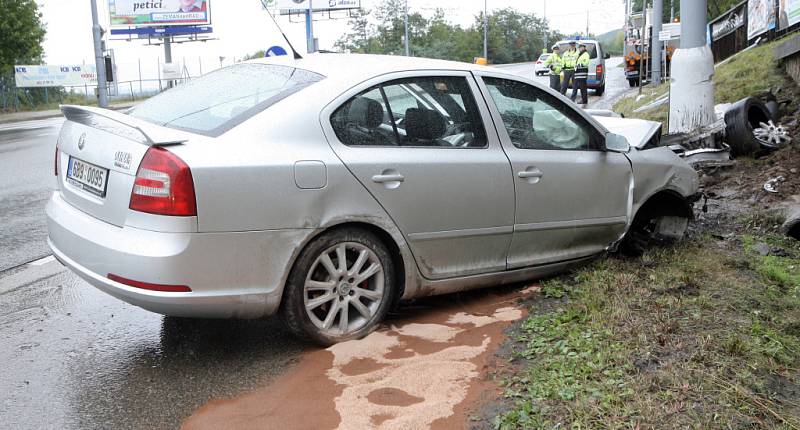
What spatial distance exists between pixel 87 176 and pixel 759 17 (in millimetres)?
Result: 19038

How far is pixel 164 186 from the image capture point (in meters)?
3.58

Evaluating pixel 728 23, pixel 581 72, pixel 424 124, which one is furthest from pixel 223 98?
pixel 728 23

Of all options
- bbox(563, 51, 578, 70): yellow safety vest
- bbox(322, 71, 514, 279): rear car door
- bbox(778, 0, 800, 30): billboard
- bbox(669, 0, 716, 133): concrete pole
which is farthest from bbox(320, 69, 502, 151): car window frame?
bbox(563, 51, 578, 70): yellow safety vest

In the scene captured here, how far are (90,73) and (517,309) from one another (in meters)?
48.0

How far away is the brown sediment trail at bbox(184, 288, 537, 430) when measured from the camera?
10.8 feet

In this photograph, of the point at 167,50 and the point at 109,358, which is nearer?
the point at 109,358

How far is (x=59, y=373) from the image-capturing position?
3883 millimetres

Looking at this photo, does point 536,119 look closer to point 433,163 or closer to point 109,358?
point 433,163

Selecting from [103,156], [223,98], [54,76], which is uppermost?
[54,76]

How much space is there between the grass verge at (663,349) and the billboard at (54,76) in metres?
39.2

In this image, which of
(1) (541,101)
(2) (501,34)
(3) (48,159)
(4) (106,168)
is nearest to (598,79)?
(3) (48,159)

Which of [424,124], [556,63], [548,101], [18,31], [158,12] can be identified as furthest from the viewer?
[158,12]

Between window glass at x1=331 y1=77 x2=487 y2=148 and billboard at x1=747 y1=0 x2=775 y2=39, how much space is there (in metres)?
15.4

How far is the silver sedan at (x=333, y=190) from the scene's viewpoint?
3.65 m
